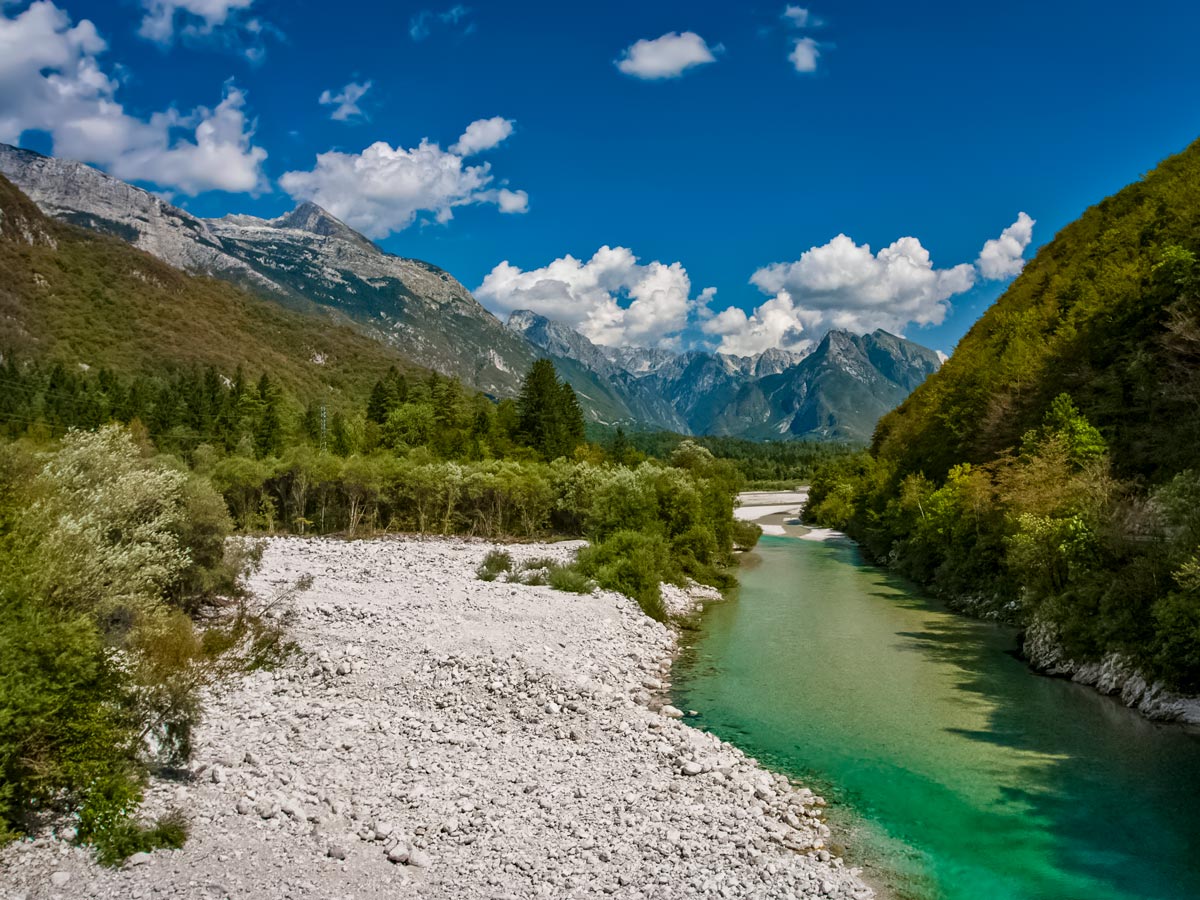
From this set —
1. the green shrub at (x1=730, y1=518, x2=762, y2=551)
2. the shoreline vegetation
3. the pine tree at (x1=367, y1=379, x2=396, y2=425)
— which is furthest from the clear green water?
the pine tree at (x1=367, y1=379, x2=396, y2=425)

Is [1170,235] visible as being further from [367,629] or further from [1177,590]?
[367,629]

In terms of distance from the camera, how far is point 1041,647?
25.4 m

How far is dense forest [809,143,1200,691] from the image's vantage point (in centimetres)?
2128

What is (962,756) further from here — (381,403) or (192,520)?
(381,403)

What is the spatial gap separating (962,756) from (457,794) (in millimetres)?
12208

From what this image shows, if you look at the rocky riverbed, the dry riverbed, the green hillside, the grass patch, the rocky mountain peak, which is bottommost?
the dry riverbed

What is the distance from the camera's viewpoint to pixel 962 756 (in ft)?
56.9

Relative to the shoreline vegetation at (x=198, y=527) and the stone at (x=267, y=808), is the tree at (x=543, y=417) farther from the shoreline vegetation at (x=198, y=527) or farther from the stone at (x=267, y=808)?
the stone at (x=267, y=808)

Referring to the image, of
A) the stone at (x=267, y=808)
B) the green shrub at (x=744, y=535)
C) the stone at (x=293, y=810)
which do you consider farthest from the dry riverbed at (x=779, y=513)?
the stone at (x=267, y=808)

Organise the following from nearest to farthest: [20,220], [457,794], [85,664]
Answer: [85,664]
[457,794]
[20,220]

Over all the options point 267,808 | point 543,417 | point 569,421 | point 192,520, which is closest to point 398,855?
point 267,808

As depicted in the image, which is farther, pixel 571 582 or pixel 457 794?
pixel 571 582

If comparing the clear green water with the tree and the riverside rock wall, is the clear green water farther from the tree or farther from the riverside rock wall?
the tree

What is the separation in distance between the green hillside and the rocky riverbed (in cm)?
11866
